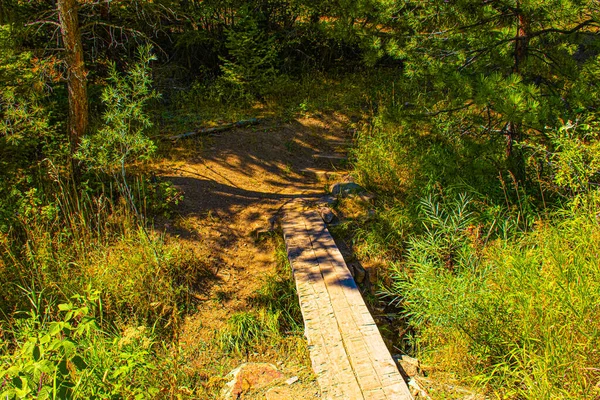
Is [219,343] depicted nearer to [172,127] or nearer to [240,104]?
[172,127]

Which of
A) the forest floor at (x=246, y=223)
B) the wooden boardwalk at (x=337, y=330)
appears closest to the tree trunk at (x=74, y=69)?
the forest floor at (x=246, y=223)

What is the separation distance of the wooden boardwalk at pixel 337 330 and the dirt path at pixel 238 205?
34 centimetres

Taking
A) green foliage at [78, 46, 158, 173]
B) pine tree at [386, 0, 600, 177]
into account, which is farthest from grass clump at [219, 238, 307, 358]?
pine tree at [386, 0, 600, 177]

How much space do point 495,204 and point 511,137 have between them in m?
0.83

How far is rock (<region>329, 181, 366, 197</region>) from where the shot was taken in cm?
628

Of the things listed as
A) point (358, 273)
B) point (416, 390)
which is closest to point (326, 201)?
point (358, 273)

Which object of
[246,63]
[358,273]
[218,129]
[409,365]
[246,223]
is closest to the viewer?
[409,365]

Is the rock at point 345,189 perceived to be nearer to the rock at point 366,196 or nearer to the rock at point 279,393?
the rock at point 366,196

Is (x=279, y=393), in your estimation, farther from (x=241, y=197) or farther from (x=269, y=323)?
(x=241, y=197)

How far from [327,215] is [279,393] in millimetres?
2734

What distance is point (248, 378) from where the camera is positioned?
3.70 meters

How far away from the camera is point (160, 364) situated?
3.87m

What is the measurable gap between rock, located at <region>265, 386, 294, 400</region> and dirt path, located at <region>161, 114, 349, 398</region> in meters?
0.04

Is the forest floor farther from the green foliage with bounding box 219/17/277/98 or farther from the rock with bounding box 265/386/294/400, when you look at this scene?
the green foliage with bounding box 219/17/277/98
